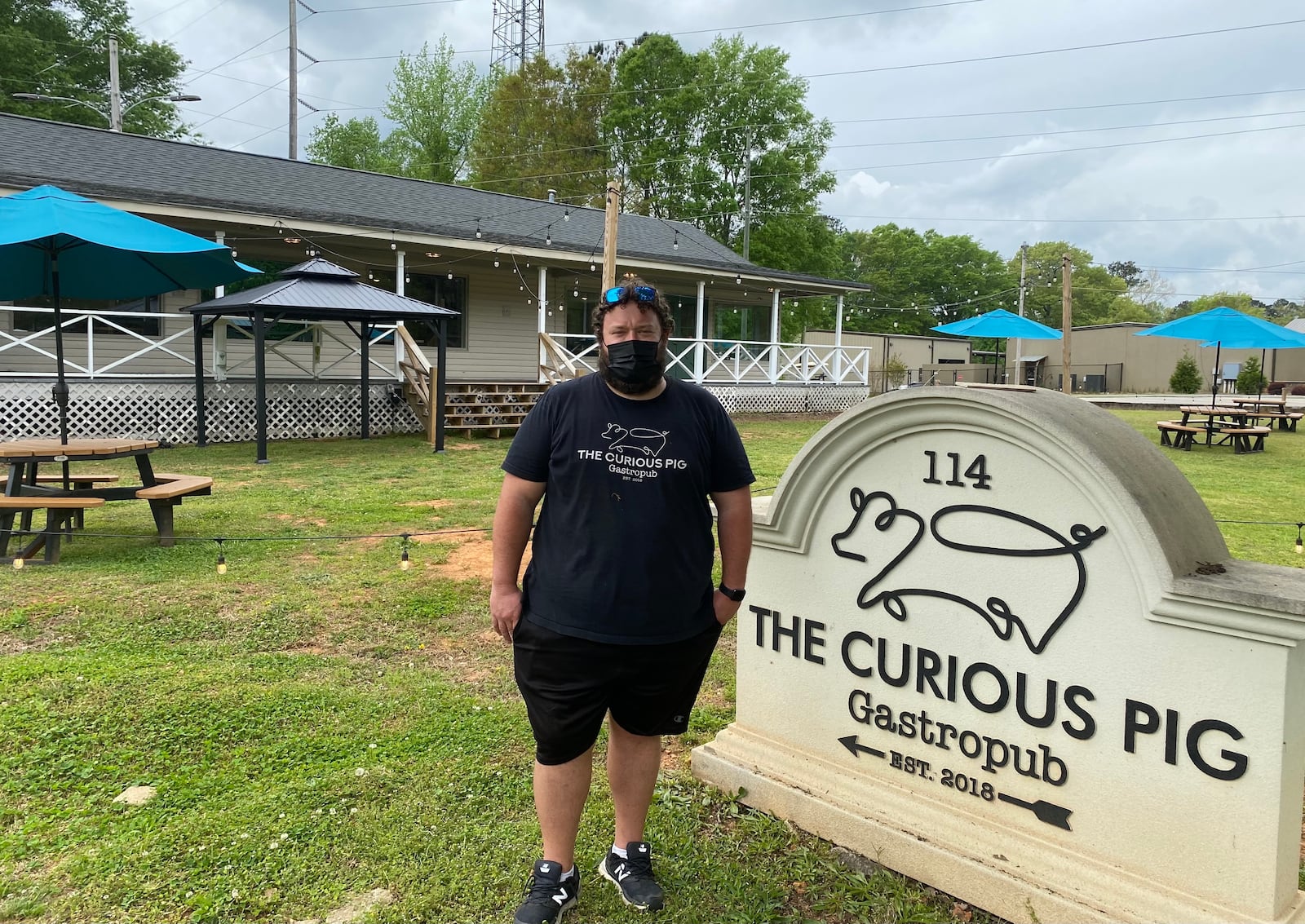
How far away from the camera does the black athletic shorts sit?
216 cm

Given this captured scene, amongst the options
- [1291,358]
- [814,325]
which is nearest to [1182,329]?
[1291,358]

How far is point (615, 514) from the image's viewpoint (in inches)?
84.1

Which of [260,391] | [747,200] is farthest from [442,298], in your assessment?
[747,200]

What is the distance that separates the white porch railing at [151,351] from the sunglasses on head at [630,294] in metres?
11.5

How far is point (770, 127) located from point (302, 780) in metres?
42.4

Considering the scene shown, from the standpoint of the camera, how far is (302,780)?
2.99 meters

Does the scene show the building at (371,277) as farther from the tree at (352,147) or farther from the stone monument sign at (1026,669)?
the tree at (352,147)

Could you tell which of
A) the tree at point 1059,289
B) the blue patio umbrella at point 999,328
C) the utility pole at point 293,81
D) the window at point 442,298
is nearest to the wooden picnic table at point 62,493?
the window at point 442,298

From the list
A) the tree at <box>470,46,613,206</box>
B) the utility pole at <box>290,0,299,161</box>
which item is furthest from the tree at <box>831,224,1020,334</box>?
the utility pole at <box>290,0,299,161</box>

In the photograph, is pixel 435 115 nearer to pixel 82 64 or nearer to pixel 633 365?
pixel 82 64

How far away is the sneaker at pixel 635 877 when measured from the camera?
235 cm

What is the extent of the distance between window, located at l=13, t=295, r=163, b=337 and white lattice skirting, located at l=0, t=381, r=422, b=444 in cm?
190

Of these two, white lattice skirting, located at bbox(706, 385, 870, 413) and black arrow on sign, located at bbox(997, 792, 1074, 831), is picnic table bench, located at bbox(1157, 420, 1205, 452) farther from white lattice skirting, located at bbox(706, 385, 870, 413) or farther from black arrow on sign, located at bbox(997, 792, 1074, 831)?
black arrow on sign, located at bbox(997, 792, 1074, 831)

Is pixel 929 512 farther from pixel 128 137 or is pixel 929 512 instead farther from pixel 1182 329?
pixel 128 137
